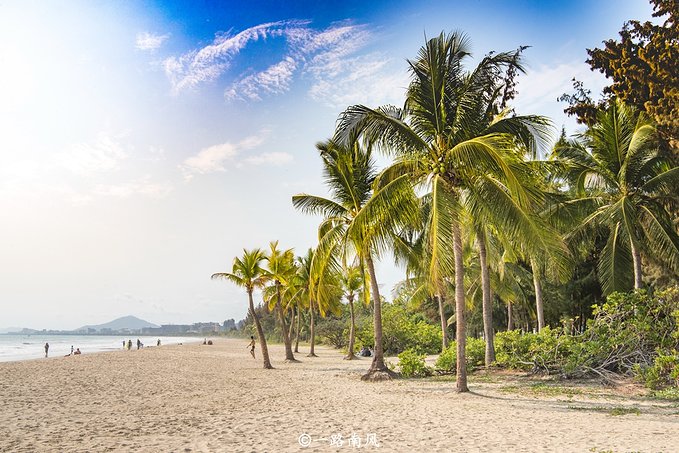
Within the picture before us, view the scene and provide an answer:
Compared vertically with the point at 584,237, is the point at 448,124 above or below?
above

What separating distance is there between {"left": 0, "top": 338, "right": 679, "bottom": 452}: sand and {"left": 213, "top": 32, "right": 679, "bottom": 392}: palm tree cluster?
2.29 metres

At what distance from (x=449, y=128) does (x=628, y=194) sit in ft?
27.3

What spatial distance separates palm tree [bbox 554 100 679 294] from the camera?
15188 millimetres

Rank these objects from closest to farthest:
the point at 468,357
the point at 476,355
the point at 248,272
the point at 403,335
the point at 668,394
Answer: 1. the point at 668,394
2. the point at 476,355
3. the point at 468,357
4. the point at 248,272
5. the point at 403,335

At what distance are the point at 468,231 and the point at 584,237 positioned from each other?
4.56m

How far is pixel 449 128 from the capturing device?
1222 cm

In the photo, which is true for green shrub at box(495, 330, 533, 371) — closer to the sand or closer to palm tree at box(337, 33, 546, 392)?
the sand

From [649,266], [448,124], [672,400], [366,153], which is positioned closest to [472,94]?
[448,124]

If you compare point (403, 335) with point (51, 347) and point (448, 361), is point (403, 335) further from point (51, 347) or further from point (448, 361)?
point (51, 347)

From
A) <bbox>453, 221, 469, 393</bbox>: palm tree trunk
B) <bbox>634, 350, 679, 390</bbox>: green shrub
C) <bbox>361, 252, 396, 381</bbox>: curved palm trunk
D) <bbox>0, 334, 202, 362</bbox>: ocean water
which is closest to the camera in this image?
<bbox>634, 350, 679, 390</bbox>: green shrub

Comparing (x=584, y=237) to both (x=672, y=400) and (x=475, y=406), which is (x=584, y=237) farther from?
(x=475, y=406)

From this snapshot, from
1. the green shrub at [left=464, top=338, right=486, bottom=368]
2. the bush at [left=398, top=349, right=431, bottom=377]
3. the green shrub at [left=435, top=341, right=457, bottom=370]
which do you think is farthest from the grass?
the bush at [left=398, top=349, right=431, bottom=377]

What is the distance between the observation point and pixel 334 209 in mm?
18000

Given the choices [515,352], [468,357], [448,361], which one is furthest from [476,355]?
[515,352]
